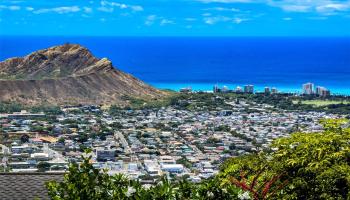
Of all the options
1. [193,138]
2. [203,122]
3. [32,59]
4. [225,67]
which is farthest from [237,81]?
[193,138]

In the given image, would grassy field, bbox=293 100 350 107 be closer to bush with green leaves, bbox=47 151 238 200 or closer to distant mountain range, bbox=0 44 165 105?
distant mountain range, bbox=0 44 165 105

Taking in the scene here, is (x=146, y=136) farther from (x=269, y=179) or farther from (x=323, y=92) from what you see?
(x=269, y=179)

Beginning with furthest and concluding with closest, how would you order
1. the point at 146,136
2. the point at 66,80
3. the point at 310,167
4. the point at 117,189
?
the point at 66,80 < the point at 146,136 < the point at 310,167 < the point at 117,189

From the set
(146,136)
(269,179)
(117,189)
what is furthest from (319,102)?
(117,189)

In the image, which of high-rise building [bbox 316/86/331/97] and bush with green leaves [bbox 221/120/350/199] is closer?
bush with green leaves [bbox 221/120/350/199]

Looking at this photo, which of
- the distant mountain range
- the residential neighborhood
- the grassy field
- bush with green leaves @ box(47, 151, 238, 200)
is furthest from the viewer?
the grassy field

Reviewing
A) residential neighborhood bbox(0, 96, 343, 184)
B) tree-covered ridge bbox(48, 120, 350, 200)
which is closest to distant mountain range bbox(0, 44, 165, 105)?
residential neighborhood bbox(0, 96, 343, 184)

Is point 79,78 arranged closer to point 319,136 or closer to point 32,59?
point 32,59
